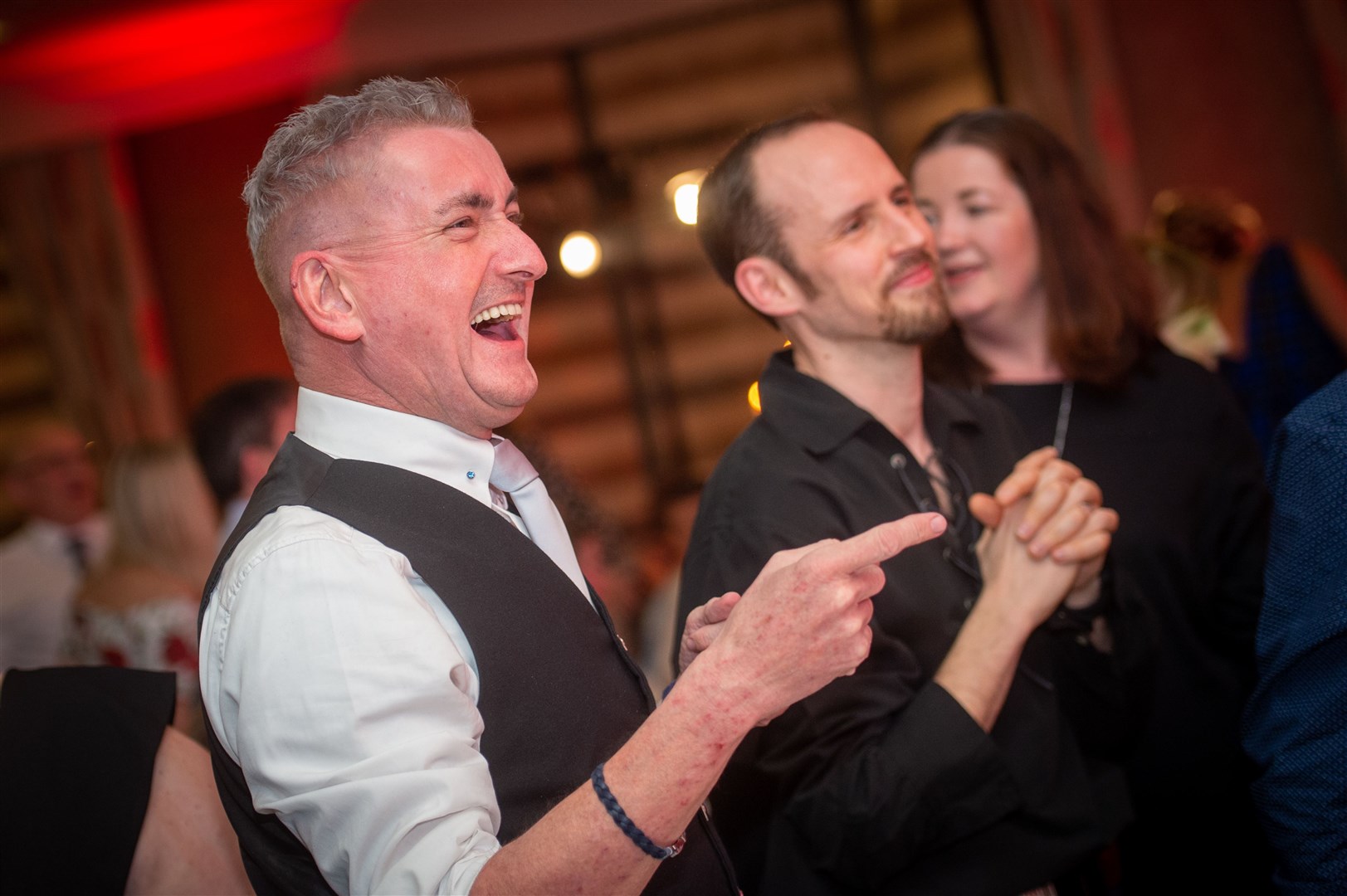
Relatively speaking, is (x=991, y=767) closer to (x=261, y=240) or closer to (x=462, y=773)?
(x=462, y=773)

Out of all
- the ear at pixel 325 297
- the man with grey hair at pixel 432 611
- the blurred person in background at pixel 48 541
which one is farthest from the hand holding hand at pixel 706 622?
the blurred person in background at pixel 48 541

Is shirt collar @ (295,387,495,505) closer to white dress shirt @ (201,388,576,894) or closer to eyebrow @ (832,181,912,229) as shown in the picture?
white dress shirt @ (201,388,576,894)

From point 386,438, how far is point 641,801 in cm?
47

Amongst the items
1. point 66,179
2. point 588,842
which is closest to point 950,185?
point 588,842

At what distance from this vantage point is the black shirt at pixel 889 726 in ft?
4.73

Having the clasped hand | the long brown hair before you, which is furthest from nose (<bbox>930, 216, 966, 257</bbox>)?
the clasped hand

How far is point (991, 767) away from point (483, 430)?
2.58ft

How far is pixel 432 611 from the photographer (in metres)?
1.06

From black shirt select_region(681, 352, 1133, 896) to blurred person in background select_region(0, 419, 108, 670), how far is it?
10.0 feet

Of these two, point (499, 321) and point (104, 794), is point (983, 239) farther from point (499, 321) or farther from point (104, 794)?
point (104, 794)

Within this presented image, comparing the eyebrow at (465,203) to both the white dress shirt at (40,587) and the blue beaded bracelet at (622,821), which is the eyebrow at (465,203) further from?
the white dress shirt at (40,587)

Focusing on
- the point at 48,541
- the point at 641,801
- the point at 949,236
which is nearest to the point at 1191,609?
the point at 949,236

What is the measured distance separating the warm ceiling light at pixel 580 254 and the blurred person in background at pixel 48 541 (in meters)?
2.44

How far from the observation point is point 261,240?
4.05 feet
